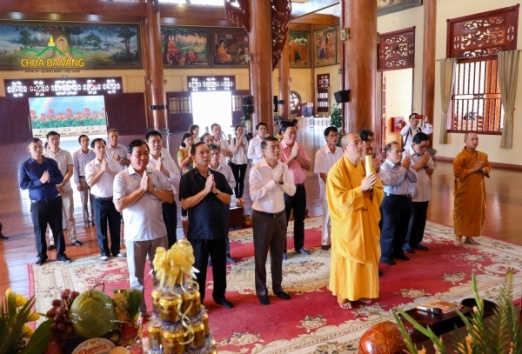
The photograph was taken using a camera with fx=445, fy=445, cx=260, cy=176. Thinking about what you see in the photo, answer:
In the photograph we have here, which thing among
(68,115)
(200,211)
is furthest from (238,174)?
(68,115)

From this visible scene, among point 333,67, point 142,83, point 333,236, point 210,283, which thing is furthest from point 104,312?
point 333,67

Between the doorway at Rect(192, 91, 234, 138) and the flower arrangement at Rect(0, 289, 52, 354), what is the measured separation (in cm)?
2246

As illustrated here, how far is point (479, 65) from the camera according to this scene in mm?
11430

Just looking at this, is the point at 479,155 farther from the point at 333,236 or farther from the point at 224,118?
the point at 224,118

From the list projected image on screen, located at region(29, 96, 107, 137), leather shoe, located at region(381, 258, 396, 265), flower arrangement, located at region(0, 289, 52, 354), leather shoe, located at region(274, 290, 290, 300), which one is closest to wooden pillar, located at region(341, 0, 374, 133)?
leather shoe, located at region(381, 258, 396, 265)

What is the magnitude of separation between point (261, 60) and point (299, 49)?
1799 centimetres

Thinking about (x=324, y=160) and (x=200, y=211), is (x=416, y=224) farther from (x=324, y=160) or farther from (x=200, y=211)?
(x=200, y=211)

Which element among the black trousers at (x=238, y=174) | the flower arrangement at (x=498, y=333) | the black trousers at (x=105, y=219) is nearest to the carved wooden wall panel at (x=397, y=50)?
the black trousers at (x=238, y=174)

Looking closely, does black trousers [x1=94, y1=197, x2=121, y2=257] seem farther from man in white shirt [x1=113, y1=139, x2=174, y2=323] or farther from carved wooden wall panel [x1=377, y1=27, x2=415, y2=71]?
carved wooden wall panel [x1=377, y1=27, x2=415, y2=71]

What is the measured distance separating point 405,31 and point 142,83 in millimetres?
13821

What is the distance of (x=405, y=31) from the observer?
1320 centimetres

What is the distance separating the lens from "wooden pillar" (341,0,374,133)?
6035 mm

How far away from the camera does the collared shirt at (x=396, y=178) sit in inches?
185

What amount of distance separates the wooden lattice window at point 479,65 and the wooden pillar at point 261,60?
6.08m
